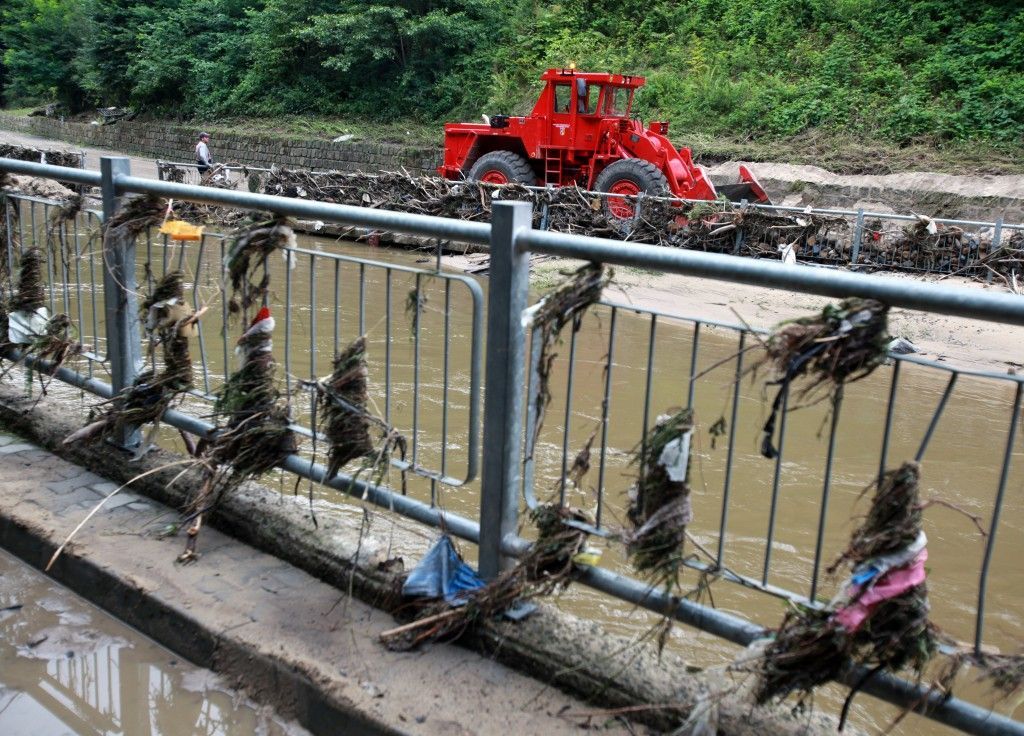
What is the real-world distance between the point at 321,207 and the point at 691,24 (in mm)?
26859

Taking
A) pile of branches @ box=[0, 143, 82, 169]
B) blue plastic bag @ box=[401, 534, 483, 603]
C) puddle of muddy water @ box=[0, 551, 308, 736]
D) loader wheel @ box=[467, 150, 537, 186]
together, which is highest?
loader wheel @ box=[467, 150, 537, 186]

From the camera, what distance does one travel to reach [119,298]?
13.3 ft

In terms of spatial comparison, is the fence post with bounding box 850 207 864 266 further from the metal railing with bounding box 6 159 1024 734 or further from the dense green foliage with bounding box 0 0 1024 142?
the metal railing with bounding box 6 159 1024 734

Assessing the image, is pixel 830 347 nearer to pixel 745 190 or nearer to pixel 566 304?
pixel 566 304

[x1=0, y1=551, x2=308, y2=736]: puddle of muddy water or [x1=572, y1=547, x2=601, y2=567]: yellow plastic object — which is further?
[x1=0, y1=551, x2=308, y2=736]: puddle of muddy water

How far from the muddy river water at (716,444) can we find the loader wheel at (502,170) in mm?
8730

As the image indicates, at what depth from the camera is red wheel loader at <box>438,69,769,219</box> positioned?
57.8 feet

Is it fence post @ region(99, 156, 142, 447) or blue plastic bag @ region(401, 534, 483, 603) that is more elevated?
fence post @ region(99, 156, 142, 447)

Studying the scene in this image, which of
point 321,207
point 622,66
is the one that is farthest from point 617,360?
point 622,66

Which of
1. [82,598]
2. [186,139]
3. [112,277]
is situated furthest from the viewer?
[186,139]

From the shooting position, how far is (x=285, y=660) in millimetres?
2814

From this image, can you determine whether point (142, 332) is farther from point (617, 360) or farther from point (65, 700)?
point (617, 360)

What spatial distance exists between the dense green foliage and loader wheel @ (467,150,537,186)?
702 centimetres

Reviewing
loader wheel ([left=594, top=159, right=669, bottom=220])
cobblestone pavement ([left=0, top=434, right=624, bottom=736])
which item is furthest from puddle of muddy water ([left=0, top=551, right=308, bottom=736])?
loader wheel ([left=594, top=159, right=669, bottom=220])
